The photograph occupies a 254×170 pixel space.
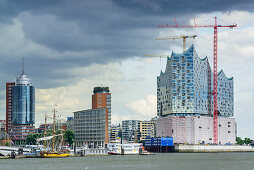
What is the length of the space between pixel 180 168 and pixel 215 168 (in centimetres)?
976

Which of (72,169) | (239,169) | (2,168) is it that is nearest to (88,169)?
(72,169)

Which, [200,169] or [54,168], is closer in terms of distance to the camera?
[200,169]

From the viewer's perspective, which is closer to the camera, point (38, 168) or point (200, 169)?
point (200, 169)

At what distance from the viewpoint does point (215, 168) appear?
464 feet

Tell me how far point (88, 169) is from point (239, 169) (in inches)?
1643

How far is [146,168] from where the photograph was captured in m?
147

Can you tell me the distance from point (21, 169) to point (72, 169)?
15532 mm

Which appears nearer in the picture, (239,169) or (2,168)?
(239,169)

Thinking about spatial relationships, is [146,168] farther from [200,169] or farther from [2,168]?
[2,168]

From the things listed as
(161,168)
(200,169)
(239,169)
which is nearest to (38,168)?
(161,168)

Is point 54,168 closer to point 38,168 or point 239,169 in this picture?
point 38,168

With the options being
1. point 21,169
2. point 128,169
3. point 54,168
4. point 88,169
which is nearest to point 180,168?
point 128,169

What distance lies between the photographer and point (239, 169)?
139 metres

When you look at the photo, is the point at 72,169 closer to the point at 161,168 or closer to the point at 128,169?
the point at 128,169
